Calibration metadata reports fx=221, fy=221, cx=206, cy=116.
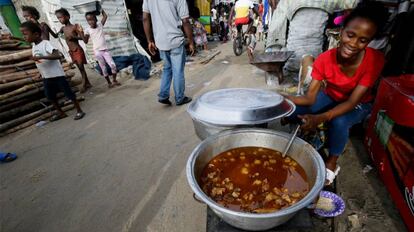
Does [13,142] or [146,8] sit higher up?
[146,8]

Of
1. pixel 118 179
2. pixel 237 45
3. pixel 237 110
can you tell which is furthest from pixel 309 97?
pixel 237 45

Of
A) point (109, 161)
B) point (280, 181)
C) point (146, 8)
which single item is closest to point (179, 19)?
point (146, 8)

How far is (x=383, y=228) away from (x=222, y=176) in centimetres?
145

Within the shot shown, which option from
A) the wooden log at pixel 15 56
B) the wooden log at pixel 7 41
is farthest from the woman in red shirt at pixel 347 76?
the wooden log at pixel 7 41

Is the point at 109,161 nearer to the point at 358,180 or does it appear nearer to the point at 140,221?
the point at 140,221

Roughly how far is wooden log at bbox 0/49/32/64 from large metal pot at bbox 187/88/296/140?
15.2 feet

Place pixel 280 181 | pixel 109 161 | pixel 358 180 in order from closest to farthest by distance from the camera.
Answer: pixel 280 181, pixel 358 180, pixel 109 161

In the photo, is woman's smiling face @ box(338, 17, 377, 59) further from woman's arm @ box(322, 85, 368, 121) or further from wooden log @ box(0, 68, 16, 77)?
wooden log @ box(0, 68, 16, 77)

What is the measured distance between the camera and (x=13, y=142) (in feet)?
12.2

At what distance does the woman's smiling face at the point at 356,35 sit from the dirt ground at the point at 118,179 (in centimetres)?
134

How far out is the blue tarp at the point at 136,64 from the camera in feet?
21.4

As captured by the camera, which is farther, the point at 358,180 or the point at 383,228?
the point at 358,180

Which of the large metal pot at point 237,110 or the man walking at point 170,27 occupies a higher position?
the man walking at point 170,27

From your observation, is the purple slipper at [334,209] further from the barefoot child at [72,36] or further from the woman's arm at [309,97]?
the barefoot child at [72,36]
